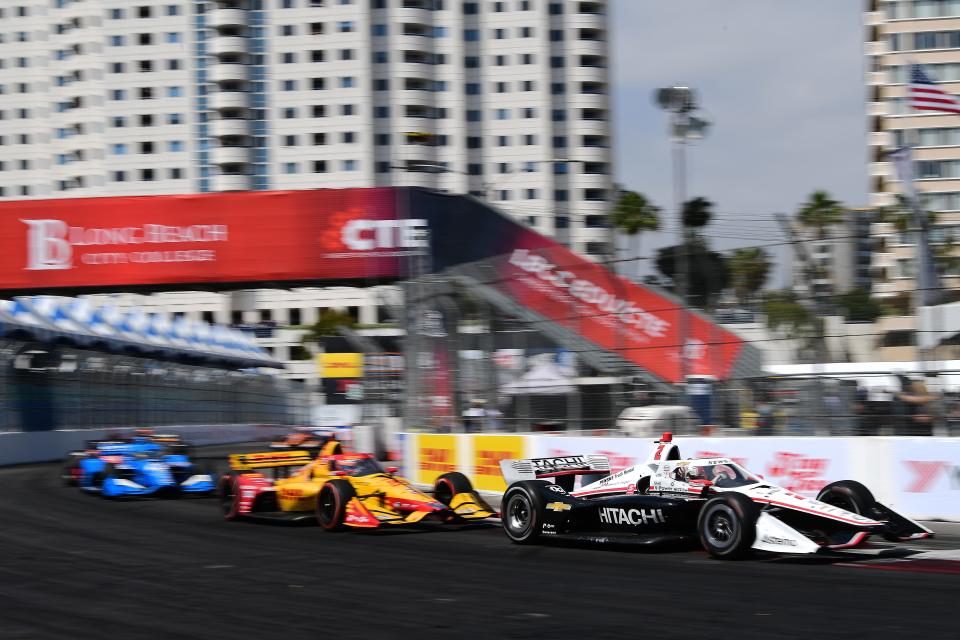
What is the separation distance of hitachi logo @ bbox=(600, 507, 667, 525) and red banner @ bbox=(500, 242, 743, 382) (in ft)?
12.3

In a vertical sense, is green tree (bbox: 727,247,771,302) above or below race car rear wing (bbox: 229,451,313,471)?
above

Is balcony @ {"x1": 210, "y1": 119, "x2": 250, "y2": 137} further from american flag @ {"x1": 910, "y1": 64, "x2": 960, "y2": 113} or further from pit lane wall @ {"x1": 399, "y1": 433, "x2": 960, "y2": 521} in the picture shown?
pit lane wall @ {"x1": 399, "y1": 433, "x2": 960, "y2": 521}

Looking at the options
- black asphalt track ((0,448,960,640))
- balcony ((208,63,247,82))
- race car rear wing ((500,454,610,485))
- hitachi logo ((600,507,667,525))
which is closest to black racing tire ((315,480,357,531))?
black asphalt track ((0,448,960,640))

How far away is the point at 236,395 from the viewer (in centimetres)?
5059

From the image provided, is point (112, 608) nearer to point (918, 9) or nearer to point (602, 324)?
point (602, 324)

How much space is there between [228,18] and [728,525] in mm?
74877

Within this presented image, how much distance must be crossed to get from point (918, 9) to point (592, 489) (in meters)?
53.3

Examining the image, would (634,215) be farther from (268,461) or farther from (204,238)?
(268,461)

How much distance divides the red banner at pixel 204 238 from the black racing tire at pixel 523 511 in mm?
17472

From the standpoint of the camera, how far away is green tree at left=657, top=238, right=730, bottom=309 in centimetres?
1608

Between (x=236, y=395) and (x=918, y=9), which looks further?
(x=918, y=9)

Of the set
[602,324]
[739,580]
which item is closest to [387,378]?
[602,324]

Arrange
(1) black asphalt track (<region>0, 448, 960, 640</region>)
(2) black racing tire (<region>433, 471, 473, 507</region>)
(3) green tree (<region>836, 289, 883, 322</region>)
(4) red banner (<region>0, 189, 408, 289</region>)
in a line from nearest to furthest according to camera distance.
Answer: (1) black asphalt track (<region>0, 448, 960, 640</region>), (3) green tree (<region>836, 289, 883, 322</region>), (2) black racing tire (<region>433, 471, 473, 507</region>), (4) red banner (<region>0, 189, 408, 289</region>)

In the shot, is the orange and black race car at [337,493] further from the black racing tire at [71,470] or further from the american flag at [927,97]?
the american flag at [927,97]
